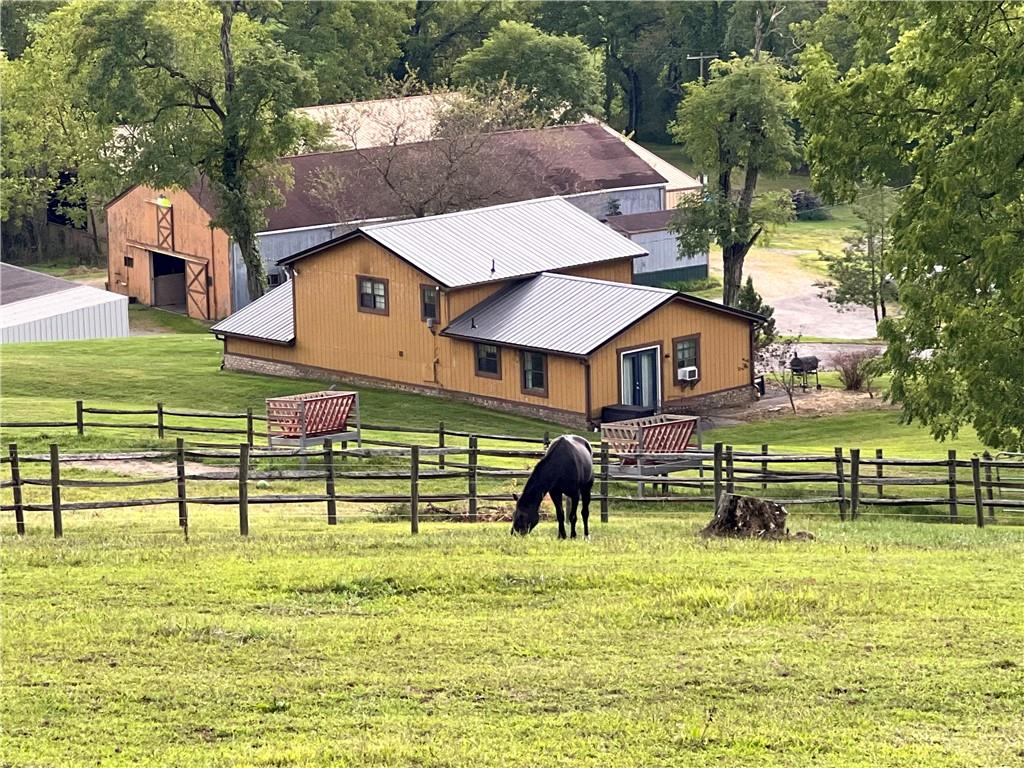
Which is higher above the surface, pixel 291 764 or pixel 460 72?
pixel 460 72

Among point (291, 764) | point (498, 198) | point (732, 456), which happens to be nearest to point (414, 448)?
point (732, 456)

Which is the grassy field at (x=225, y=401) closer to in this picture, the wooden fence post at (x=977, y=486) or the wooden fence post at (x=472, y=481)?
the wooden fence post at (x=977, y=486)

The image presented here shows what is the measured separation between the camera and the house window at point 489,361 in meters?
44.6

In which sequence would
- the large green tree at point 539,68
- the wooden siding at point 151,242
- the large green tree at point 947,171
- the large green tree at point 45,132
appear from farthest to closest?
the large green tree at point 539,68, the large green tree at point 45,132, the wooden siding at point 151,242, the large green tree at point 947,171

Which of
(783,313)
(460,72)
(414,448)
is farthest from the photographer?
(460,72)

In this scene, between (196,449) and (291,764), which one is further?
(196,449)

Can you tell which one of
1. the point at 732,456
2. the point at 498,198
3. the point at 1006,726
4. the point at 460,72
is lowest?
the point at 1006,726

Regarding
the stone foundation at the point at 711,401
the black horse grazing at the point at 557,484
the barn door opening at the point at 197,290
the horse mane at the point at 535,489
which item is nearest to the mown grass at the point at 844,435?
the stone foundation at the point at 711,401

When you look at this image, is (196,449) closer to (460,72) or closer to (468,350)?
(468,350)

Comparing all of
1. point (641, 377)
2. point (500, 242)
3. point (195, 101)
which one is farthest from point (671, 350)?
point (195, 101)

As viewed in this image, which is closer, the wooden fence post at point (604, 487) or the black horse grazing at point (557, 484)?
the black horse grazing at point (557, 484)

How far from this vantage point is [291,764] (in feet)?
37.7

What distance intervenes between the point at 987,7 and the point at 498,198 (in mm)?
40169

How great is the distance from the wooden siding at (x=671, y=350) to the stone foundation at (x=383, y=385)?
1.28m
